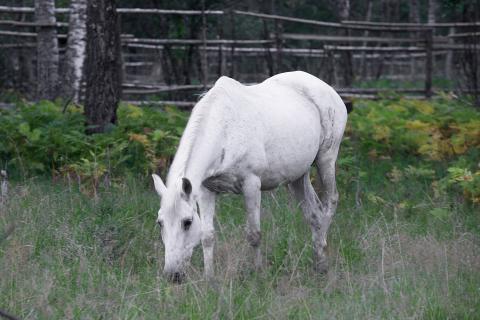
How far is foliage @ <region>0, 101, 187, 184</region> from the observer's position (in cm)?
884

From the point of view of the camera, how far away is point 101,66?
9.45m

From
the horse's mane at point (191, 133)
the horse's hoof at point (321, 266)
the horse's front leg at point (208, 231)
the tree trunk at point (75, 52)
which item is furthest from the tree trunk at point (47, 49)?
the horse's hoof at point (321, 266)

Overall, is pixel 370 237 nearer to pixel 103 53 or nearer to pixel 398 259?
pixel 398 259

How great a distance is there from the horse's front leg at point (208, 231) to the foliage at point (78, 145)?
2.47 m

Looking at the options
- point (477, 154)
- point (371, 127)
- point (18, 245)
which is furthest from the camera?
point (371, 127)

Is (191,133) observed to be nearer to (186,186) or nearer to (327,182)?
(186,186)

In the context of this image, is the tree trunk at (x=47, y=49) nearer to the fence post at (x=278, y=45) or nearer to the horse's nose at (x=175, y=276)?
the fence post at (x=278, y=45)

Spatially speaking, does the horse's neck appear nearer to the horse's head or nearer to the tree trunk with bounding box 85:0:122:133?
the horse's head

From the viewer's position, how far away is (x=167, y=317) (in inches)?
185

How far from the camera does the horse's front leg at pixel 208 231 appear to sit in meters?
5.83

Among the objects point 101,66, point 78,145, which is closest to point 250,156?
point 78,145

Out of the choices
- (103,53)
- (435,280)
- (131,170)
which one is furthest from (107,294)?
(103,53)

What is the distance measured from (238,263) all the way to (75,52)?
7.89 meters

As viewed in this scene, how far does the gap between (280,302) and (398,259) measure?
4.51 feet
